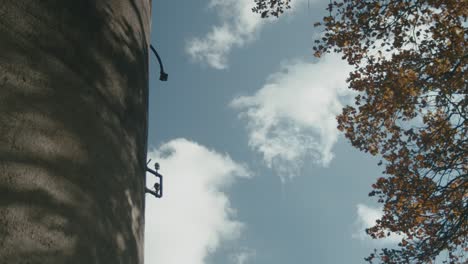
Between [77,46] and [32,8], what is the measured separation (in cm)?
33

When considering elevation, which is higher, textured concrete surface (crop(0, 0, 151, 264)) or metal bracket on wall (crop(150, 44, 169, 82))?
metal bracket on wall (crop(150, 44, 169, 82))

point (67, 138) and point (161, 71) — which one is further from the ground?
point (161, 71)

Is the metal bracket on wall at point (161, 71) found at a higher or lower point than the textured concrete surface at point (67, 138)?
higher

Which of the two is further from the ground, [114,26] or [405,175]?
[405,175]

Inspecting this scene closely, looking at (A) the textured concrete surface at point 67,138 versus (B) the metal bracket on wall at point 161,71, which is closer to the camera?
(A) the textured concrete surface at point 67,138

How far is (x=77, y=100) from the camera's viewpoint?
8.10 ft

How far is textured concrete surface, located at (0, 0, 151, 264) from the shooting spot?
1.99m

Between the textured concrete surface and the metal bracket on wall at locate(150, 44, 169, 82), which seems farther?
the metal bracket on wall at locate(150, 44, 169, 82)

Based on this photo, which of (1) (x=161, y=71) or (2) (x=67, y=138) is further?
(1) (x=161, y=71)

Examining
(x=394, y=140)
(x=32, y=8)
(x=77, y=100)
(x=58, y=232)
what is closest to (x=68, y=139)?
(x=77, y=100)

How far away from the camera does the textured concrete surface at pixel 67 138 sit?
199 centimetres

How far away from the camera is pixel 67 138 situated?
2328 mm

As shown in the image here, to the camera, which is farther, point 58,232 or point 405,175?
point 405,175

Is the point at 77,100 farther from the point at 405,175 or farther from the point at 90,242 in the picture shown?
the point at 405,175
